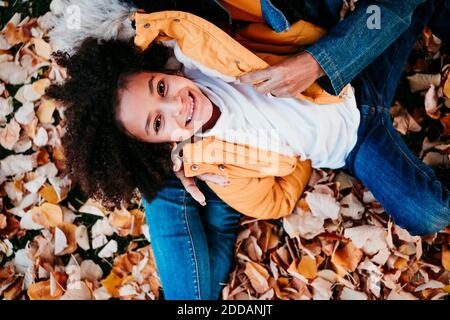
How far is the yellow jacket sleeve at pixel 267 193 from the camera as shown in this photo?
127 centimetres

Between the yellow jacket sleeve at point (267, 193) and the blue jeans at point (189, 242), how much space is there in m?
0.13

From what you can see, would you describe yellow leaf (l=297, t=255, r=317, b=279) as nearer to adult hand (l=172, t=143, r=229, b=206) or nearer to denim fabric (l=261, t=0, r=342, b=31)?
adult hand (l=172, t=143, r=229, b=206)

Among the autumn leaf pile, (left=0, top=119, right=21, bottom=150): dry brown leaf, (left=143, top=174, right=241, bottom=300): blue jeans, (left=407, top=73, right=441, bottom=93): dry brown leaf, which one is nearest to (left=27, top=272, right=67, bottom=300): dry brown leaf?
the autumn leaf pile

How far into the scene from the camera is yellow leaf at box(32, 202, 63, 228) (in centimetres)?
153

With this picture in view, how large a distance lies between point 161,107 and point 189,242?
0.54 meters

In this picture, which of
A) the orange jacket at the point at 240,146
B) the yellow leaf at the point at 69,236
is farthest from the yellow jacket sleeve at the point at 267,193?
the yellow leaf at the point at 69,236

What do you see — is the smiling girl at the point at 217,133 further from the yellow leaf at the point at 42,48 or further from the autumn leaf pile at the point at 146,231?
the yellow leaf at the point at 42,48

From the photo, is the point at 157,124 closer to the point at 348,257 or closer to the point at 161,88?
the point at 161,88

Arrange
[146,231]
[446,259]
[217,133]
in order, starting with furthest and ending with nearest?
[146,231] → [446,259] → [217,133]

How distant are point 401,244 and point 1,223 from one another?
1.33 meters

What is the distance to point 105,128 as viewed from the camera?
1204 millimetres

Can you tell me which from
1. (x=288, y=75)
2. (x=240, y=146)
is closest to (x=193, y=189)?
(x=240, y=146)

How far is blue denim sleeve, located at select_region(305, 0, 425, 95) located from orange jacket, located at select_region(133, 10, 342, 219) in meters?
0.07
